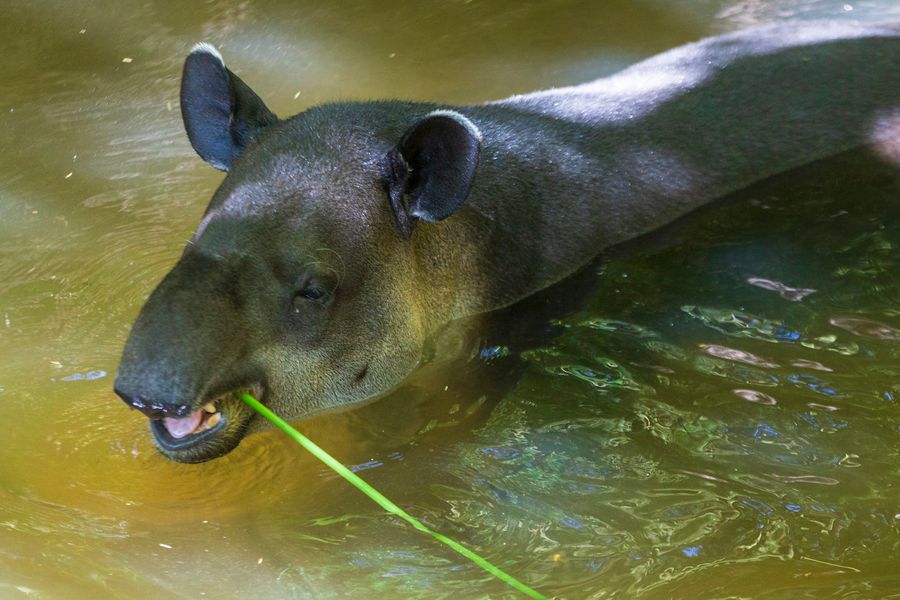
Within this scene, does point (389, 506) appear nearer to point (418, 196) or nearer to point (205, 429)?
point (205, 429)

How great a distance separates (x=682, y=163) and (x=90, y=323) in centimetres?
345

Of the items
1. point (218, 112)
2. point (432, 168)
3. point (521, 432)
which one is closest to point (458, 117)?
point (432, 168)

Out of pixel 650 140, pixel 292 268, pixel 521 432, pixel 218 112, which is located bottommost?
pixel 521 432

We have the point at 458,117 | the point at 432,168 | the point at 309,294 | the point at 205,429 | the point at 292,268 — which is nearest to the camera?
the point at 205,429

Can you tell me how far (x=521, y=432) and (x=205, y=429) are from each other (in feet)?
5.35

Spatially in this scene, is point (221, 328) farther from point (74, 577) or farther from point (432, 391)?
point (432, 391)

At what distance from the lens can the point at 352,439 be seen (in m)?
5.65

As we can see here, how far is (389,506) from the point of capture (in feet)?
15.6

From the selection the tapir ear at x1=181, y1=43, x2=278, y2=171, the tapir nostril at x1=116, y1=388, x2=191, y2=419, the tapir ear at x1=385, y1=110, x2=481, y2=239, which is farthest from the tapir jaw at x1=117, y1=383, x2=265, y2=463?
the tapir ear at x1=181, y1=43, x2=278, y2=171

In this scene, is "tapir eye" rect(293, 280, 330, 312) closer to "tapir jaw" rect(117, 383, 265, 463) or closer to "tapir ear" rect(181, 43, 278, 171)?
"tapir jaw" rect(117, 383, 265, 463)

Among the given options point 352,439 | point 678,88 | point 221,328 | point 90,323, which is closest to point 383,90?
point 678,88

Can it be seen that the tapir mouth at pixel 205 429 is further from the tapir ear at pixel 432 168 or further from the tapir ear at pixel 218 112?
the tapir ear at pixel 218 112

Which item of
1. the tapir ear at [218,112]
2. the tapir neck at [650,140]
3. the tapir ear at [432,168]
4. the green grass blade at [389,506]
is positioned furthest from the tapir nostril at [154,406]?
the tapir neck at [650,140]

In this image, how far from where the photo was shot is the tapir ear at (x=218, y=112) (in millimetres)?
5566
